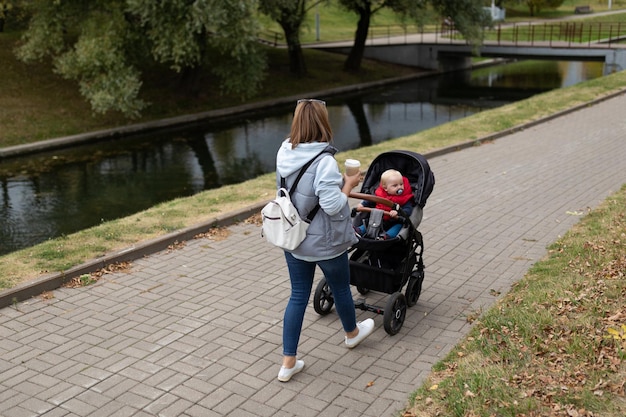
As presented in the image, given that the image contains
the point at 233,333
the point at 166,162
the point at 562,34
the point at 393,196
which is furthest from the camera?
the point at 562,34

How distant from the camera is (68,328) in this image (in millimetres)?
6641

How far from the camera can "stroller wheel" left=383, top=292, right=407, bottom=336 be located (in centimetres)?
623

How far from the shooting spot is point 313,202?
527 centimetres

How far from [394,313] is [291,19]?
2813 centimetres

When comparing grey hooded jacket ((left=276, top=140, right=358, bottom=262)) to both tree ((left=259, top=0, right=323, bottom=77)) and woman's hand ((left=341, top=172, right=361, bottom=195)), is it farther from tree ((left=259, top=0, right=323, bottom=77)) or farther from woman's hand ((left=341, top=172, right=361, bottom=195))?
tree ((left=259, top=0, right=323, bottom=77))

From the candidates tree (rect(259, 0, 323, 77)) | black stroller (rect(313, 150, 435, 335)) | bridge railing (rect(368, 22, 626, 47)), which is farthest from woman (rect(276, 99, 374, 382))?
bridge railing (rect(368, 22, 626, 47))

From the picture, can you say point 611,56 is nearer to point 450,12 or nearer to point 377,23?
point 450,12

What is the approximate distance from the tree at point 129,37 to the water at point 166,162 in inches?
81.0

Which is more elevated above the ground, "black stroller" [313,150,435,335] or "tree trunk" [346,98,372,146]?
"black stroller" [313,150,435,335]

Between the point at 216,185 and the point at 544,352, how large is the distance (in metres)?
13.0

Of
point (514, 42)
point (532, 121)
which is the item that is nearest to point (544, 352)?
point (532, 121)

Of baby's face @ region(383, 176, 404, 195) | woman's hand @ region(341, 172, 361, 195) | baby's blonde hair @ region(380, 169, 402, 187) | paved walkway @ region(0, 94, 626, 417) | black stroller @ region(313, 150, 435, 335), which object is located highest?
woman's hand @ region(341, 172, 361, 195)

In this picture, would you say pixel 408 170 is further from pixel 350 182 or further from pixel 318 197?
pixel 318 197

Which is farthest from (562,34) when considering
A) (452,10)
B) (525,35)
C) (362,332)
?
(362,332)
